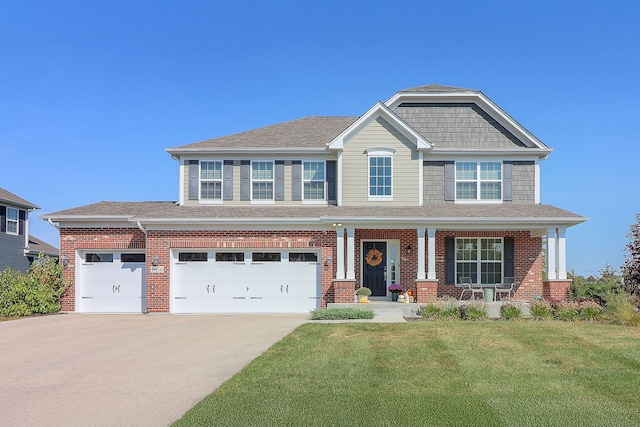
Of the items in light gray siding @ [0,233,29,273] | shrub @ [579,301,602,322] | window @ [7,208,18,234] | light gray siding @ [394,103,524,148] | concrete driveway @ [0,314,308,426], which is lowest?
concrete driveway @ [0,314,308,426]

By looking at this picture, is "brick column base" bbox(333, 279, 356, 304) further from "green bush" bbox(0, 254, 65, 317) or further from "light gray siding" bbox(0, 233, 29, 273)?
"light gray siding" bbox(0, 233, 29, 273)

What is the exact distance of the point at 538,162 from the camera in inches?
810

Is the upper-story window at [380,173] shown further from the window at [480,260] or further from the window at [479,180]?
the window at [480,260]

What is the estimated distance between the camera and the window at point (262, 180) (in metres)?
20.6

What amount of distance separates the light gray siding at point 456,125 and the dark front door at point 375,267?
15.6 ft

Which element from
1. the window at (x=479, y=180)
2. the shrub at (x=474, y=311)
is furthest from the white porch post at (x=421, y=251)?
the shrub at (x=474, y=311)

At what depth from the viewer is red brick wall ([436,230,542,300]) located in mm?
19734

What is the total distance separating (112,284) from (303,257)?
701 cm

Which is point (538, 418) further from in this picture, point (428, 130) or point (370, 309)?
point (428, 130)

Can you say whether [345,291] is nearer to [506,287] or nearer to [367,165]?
[367,165]

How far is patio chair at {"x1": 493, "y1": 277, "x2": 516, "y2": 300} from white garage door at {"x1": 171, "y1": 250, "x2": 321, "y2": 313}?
650cm

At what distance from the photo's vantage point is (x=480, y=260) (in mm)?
19922

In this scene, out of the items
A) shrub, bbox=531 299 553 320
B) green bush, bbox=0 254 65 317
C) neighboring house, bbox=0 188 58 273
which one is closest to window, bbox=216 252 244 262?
green bush, bbox=0 254 65 317

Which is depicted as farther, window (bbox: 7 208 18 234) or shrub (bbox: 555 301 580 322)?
window (bbox: 7 208 18 234)
